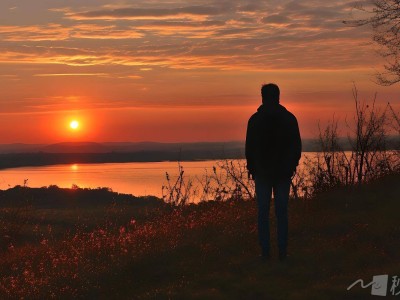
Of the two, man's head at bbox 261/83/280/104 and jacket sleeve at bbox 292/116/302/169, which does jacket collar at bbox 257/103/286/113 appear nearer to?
man's head at bbox 261/83/280/104

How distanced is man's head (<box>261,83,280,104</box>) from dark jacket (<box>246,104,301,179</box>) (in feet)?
0.31

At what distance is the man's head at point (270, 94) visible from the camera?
1198cm

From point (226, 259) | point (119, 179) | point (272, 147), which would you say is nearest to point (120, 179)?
point (119, 179)

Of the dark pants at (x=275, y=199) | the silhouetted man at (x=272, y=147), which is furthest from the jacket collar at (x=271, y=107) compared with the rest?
the dark pants at (x=275, y=199)

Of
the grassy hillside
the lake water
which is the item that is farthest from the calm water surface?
the grassy hillside

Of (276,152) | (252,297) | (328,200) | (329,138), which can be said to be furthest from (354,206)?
(252,297)

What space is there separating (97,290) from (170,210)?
35.5 feet

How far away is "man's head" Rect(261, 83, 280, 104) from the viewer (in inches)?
472

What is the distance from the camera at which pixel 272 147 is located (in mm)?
11969

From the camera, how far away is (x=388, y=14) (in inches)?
884

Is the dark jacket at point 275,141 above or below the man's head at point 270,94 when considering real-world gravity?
below

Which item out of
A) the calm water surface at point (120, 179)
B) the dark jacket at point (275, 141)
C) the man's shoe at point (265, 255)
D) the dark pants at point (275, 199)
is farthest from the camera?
the calm water surface at point (120, 179)

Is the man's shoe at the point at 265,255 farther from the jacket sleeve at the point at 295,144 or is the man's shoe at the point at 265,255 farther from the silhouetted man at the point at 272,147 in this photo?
the jacket sleeve at the point at 295,144

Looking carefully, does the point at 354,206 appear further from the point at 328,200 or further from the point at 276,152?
the point at 276,152
